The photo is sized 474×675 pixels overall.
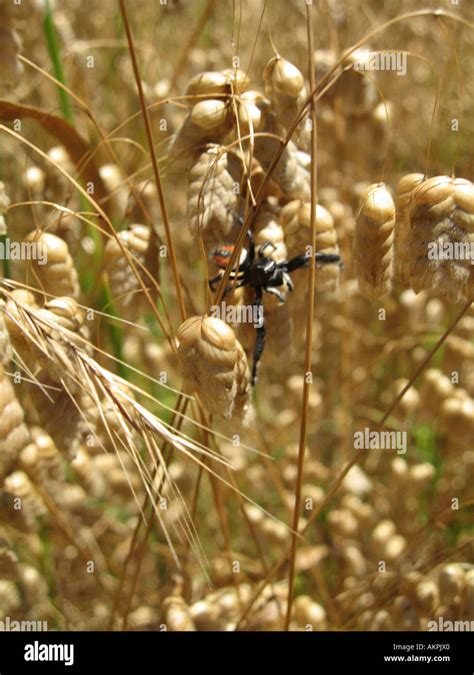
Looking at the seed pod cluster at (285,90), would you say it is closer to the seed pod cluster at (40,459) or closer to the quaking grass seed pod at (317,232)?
the quaking grass seed pod at (317,232)

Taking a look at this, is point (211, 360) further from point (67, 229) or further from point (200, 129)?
point (67, 229)

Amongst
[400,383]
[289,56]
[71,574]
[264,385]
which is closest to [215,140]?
[400,383]

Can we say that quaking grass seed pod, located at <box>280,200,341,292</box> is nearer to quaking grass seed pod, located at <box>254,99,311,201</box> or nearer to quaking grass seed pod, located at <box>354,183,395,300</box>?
quaking grass seed pod, located at <box>254,99,311,201</box>

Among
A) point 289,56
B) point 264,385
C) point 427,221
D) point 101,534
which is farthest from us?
point 289,56

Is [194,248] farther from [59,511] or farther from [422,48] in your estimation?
[422,48]

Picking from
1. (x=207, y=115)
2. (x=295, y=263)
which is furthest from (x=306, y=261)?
(x=207, y=115)

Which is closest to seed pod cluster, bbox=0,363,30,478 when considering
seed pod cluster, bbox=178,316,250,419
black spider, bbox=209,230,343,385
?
seed pod cluster, bbox=178,316,250,419
